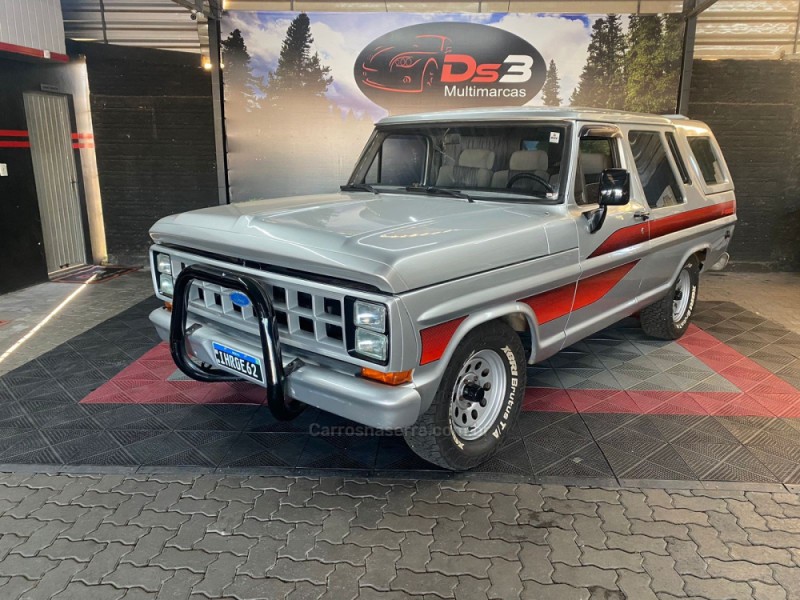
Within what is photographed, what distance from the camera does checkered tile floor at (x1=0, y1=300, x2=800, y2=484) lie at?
3.54 meters

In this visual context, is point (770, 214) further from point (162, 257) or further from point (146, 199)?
point (146, 199)

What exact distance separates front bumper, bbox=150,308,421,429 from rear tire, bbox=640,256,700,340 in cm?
352

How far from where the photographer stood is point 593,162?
4113mm

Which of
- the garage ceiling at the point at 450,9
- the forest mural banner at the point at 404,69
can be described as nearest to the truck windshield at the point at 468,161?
the forest mural banner at the point at 404,69

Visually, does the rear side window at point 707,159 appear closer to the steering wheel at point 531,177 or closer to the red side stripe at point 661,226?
the red side stripe at point 661,226

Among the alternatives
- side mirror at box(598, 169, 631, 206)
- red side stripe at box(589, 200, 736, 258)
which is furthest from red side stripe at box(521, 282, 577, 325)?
side mirror at box(598, 169, 631, 206)

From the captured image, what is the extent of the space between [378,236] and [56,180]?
24.1 feet

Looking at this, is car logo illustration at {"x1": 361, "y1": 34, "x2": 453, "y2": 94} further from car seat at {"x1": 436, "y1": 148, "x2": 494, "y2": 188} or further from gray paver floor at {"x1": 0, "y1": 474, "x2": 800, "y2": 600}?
gray paver floor at {"x1": 0, "y1": 474, "x2": 800, "y2": 600}

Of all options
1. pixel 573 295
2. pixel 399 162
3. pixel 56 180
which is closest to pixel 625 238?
pixel 573 295

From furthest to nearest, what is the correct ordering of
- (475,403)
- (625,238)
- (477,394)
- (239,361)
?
(625,238) → (475,403) → (477,394) → (239,361)

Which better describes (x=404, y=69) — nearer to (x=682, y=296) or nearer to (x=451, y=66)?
(x=451, y=66)

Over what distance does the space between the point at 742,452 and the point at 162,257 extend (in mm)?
3802

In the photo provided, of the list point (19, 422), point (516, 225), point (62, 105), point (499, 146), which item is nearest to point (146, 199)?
point (62, 105)

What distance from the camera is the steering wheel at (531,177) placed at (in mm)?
3844
